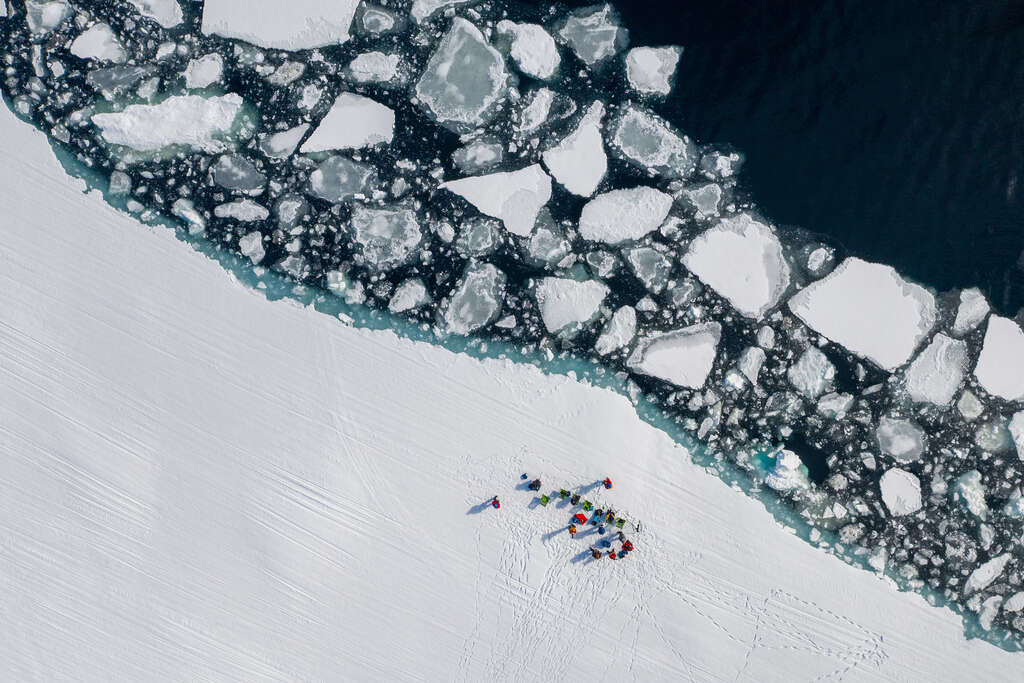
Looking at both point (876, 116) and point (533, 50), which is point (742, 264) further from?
point (533, 50)

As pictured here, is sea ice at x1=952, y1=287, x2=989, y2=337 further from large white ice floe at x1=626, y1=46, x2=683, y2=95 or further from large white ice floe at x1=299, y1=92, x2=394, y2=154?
large white ice floe at x1=299, y1=92, x2=394, y2=154

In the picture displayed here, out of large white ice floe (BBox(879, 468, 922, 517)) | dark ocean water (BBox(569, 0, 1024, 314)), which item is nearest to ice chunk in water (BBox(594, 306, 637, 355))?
dark ocean water (BBox(569, 0, 1024, 314))

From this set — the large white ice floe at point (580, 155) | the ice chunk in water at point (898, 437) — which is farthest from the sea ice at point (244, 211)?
the ice chunk in water at point (898, 437)

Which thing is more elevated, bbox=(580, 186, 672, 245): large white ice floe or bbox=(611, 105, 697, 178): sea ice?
bbox=(611, 105, 697, 178): sea ice

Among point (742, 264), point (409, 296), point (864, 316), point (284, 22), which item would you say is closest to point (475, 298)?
point (409, 296)

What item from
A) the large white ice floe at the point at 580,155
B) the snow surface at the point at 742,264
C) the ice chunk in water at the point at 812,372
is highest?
the large white ice floe at the point at 580,155

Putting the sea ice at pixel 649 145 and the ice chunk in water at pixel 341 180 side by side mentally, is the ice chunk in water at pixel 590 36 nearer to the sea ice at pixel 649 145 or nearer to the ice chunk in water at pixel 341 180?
the sea ice at pixel 649 145
